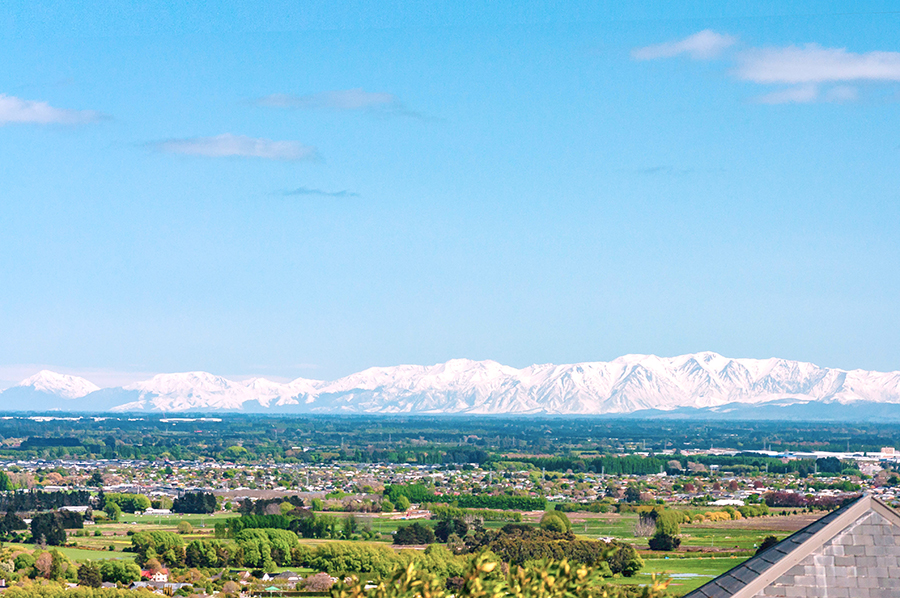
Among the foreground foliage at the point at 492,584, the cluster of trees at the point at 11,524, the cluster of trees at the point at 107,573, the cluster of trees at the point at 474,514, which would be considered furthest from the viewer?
the cluster of trees at the point at 474,514

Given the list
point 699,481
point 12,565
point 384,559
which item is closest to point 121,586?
point 12,565

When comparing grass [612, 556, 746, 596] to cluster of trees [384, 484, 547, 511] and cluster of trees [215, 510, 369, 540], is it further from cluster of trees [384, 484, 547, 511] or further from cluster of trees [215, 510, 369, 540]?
cluster of trees [384, 484, 547, 511]

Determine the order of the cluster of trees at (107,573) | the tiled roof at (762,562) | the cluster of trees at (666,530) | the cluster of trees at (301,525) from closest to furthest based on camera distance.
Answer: the tiled roof at (762,562)
the cluster of trees at (107,573)
the cluster of trees at (666,530)
the cluster of trees at (301,525)

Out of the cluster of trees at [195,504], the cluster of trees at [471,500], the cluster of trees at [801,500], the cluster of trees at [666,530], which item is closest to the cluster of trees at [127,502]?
the cluster of trees at [195,504]

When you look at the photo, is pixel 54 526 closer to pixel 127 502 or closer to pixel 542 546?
pixel 127 502

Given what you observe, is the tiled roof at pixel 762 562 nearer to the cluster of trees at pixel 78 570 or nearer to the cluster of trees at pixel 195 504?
the cluster of trees at pixel 78 570

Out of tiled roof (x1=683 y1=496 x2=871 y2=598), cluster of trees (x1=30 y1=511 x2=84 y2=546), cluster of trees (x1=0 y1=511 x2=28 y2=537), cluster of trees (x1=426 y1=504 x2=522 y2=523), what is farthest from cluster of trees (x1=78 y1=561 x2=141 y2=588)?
tiled roof (x1=683 y1=496 x2=871 y2=598)

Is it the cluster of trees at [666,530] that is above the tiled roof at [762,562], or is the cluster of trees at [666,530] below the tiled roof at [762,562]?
below

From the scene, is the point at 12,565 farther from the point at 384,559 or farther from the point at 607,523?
the point at 607,523
